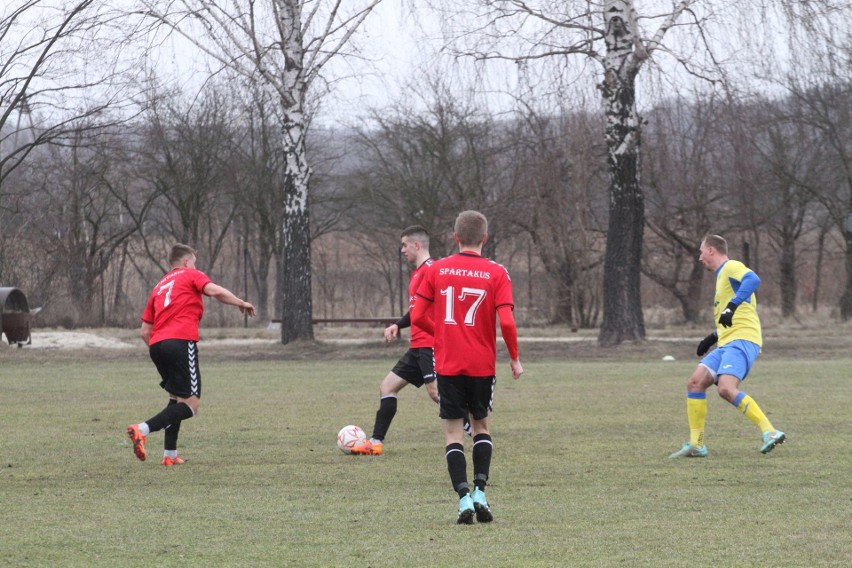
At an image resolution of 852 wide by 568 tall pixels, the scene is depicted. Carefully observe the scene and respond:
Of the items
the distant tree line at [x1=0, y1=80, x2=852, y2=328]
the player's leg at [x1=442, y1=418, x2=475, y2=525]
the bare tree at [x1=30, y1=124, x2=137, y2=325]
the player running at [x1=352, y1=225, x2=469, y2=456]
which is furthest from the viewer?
the bare tree at [x1=30, y1=124, x2=137, y2=325]

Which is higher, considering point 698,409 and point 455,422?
point 455,422

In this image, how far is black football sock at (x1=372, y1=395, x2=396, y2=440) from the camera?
32.6 ft

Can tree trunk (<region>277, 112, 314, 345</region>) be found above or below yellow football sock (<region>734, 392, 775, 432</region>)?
above

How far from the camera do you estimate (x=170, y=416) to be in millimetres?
9148

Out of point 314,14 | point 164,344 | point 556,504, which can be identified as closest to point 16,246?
point 314,14

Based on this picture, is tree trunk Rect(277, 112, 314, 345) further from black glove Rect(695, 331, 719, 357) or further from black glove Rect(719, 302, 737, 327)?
black glove Rect(719, 302, 737, 327)

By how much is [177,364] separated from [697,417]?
14.2 ft

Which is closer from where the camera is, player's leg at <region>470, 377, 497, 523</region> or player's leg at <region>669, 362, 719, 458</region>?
player's leg at <region>470, 377, 497, 523</region>

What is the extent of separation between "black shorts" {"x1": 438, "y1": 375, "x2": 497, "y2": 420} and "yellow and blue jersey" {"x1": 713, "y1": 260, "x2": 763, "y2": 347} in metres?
3.33

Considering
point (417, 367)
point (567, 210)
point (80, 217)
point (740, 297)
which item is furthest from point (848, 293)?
point (417, 367)

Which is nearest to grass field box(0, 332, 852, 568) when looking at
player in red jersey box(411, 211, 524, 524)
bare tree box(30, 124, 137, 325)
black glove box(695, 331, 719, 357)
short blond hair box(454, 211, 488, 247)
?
player in red jersey box(411, 211, 524, 524)

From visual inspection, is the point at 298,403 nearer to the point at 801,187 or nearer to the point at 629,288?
the point at 629,288

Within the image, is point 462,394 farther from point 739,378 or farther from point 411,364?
point 739,378

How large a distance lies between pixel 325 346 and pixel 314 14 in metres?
7.31
